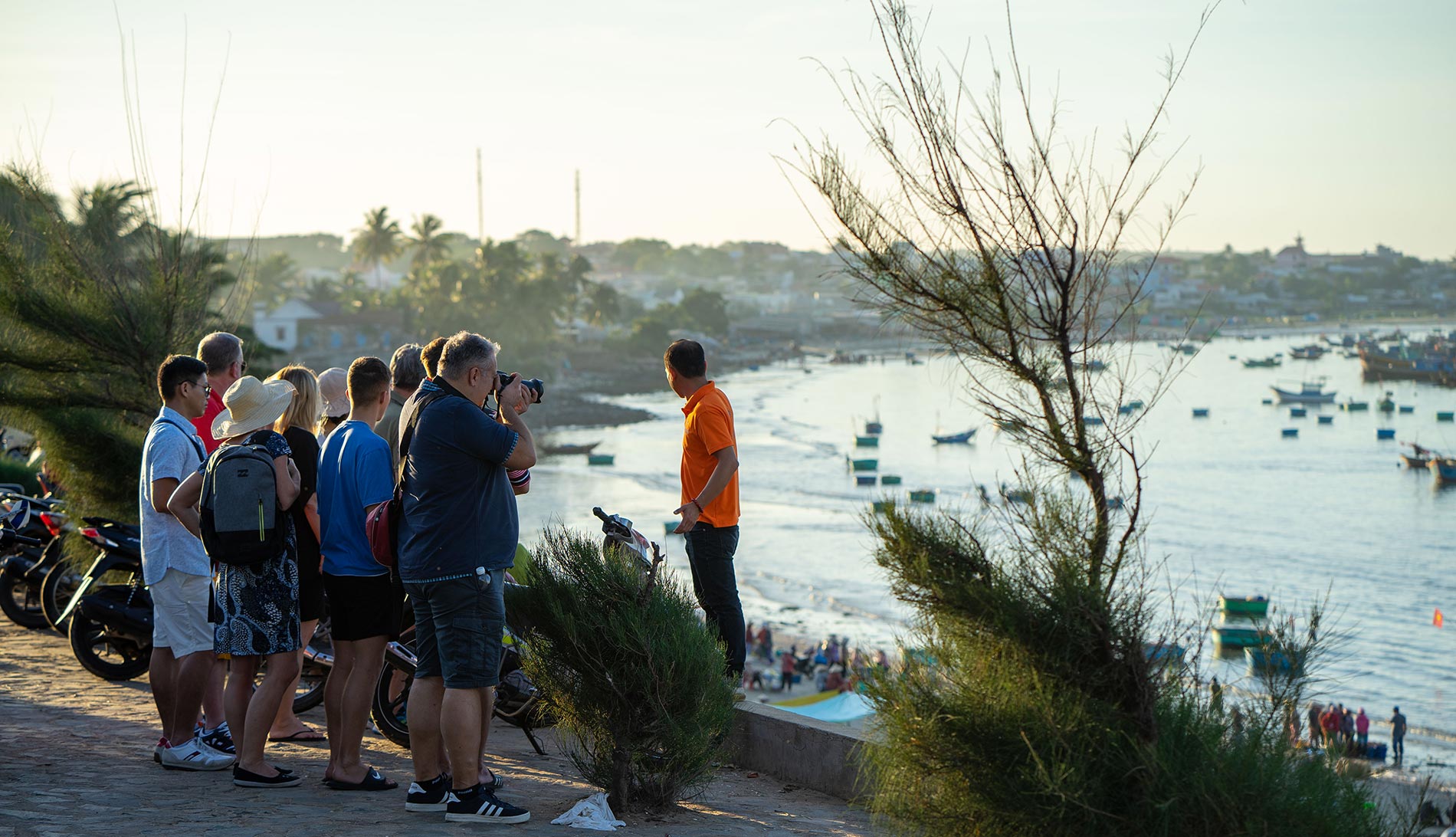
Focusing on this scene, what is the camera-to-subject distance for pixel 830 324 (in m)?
166

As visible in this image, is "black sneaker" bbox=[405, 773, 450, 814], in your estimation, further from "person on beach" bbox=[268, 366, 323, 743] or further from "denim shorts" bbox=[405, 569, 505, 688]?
"person on beach" bbox=[268, 366, 323, 743]

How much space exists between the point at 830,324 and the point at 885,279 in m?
163

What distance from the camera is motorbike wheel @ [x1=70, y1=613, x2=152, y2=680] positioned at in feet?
21.5

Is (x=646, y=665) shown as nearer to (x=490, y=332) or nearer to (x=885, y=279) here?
(x=885, y=279)

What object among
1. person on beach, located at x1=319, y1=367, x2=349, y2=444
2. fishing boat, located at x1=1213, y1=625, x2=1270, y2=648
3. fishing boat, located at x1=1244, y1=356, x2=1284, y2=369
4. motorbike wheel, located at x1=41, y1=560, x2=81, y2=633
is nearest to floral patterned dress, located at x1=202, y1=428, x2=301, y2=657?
person on beach, located at x1=319, y1=367, x2=349, y2=444

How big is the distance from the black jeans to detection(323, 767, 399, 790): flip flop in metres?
1.44

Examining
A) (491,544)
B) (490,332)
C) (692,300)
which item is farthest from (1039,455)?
(692,300)

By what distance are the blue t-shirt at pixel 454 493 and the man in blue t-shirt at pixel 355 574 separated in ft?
1.47

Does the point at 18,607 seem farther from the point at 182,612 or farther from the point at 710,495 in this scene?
the point at 710,495

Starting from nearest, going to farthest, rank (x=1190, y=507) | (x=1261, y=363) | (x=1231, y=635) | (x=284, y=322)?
(x=1231, y=635) < (x=1190, y=507) < (x=284, y=322) < (x=1261, y=363)

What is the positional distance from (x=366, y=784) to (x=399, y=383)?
1.54 meters

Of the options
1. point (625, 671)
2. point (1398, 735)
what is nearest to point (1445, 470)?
point (1398, 735)

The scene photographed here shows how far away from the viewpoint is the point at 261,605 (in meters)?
4.43

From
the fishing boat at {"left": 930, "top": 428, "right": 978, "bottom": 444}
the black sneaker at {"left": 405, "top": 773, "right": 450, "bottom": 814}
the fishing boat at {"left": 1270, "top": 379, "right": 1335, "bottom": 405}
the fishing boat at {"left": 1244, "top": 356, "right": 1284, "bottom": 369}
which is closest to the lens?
the black sneaker at {"left": 405, "top": 773, "right": 450, "bottom": 814}
